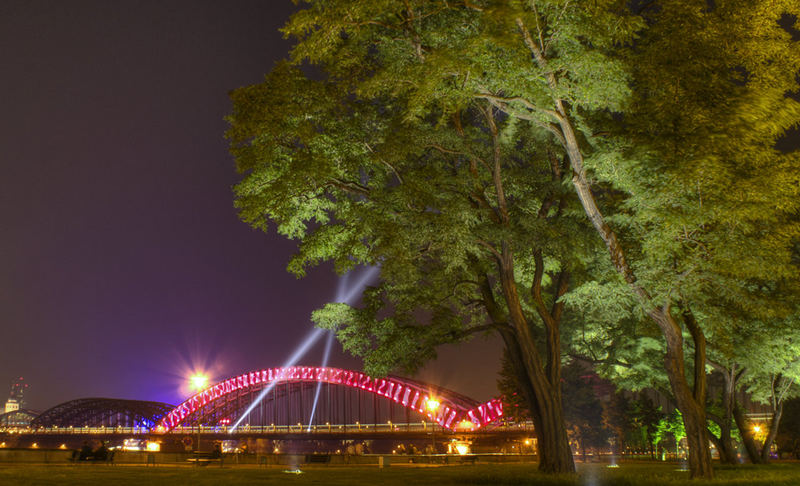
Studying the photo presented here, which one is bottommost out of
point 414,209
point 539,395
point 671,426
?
point 671,426

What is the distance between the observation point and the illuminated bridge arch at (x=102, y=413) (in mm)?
149500

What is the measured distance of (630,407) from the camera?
7119 centimetres

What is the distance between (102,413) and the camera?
15462 cm

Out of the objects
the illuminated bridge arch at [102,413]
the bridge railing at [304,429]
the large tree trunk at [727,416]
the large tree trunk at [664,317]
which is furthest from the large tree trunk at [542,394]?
the illuminated bridge arch at [102,413]

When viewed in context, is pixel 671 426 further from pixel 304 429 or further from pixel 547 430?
pixel 304 429

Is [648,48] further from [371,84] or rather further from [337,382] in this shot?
[337,382]

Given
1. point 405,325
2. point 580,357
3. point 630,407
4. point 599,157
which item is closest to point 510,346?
point 405,325

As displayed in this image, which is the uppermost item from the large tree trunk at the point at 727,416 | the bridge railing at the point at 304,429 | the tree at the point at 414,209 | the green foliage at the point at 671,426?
the tree at the point at 414,209

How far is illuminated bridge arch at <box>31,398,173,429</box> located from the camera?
150 m

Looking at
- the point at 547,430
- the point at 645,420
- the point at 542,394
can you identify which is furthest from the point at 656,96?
the point at 645,420

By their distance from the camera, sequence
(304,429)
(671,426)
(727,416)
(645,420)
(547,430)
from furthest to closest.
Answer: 1. (304,429)
2. (645,420)
3. (671,426)
4. (727,416)
5. (547,430)

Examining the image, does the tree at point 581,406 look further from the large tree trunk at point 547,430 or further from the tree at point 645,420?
the large tree trunk at point 547,430

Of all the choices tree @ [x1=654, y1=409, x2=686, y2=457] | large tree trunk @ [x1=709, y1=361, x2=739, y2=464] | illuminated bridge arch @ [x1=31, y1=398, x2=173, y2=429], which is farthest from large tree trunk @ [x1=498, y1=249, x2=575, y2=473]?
illuminated bridge arch @ [x1=31, y1=398, x2=173, y2=429]

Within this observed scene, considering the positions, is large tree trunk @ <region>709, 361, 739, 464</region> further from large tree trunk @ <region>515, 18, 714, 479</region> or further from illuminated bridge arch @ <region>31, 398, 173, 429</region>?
illuminated bridge arch @ <region>31, 398, 173, 429</region>
